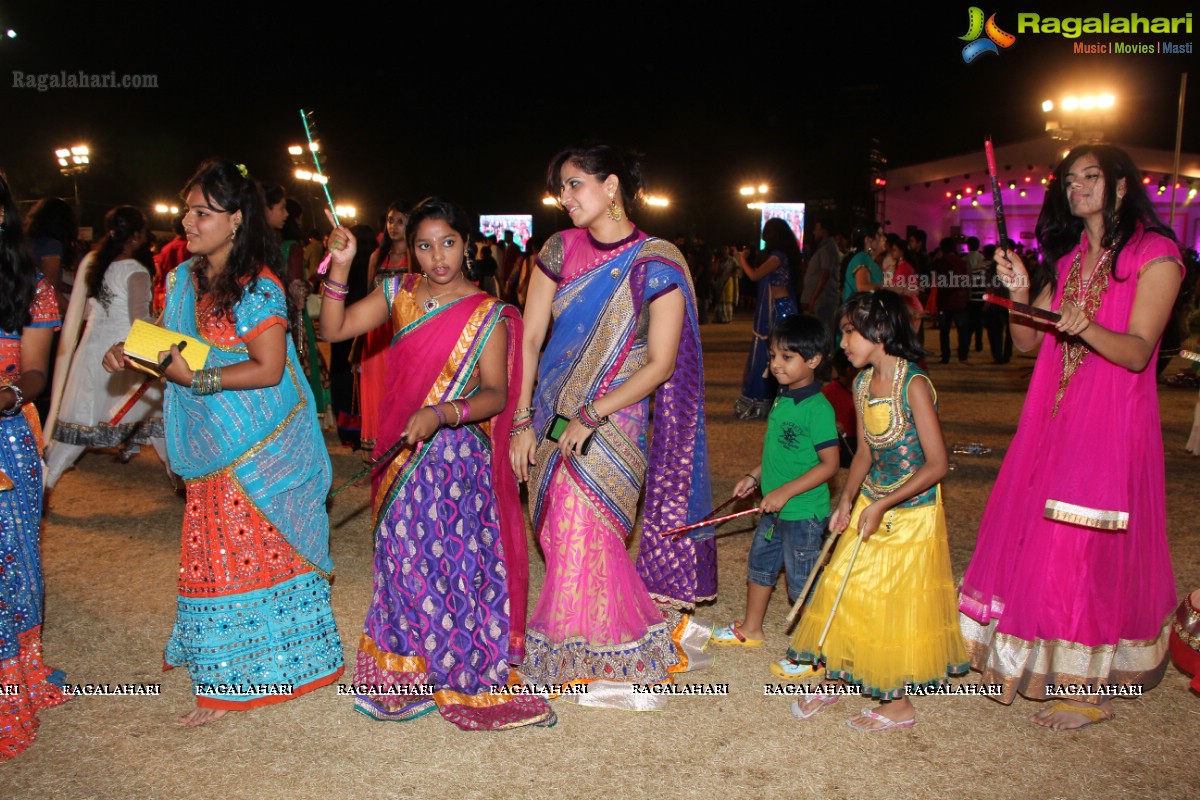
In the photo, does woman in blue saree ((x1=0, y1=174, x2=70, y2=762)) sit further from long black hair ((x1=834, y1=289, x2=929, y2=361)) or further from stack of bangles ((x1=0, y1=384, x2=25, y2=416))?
long black hair ((x1=834, y1=289, x2=929, y2=361))

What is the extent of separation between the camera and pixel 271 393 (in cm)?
301

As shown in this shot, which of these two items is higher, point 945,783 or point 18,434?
point 18,434

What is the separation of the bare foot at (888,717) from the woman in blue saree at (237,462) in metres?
1.88

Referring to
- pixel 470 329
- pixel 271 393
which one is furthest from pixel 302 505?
pixel 470 329

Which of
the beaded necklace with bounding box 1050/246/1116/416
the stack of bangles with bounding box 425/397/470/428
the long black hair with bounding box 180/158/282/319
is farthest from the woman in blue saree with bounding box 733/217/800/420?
the long black hair with bounding box 180/158/282/319

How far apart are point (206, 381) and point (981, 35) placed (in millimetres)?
19526

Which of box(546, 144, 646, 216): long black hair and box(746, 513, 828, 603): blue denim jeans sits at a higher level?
box(546, 144, 646, 216): long black hair

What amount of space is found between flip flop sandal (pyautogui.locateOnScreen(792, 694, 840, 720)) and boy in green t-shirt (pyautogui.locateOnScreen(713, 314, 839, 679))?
0.26m

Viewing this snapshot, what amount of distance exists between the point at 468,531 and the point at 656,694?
2.85ft

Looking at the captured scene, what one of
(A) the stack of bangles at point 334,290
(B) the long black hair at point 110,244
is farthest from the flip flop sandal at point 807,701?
(B) the long black hair at point 110,244

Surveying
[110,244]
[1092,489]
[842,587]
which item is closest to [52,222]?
[110,244]

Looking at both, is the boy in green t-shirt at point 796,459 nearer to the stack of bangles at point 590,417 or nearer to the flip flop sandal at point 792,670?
the flip flop sandal at point 792,670

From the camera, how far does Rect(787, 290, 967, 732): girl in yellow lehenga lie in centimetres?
296

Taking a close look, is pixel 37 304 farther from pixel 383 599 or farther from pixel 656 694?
pixel 656 694
